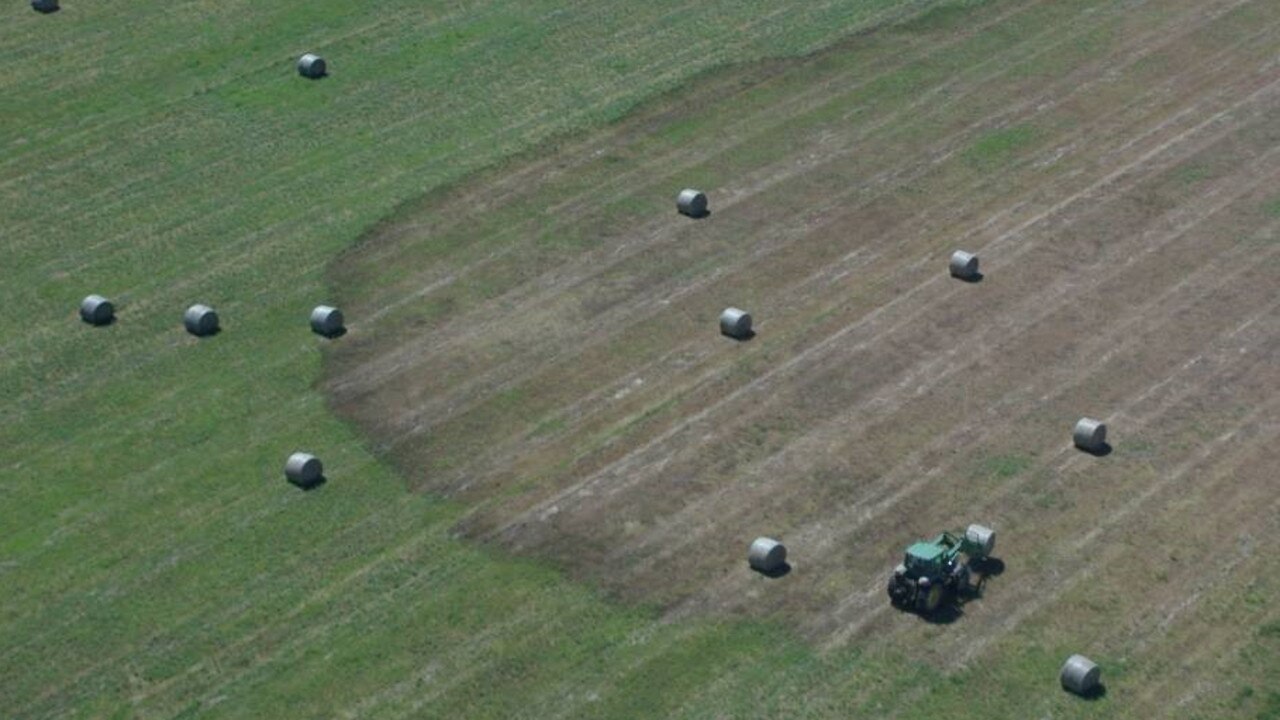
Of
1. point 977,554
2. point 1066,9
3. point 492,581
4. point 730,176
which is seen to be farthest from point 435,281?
point 1066,9

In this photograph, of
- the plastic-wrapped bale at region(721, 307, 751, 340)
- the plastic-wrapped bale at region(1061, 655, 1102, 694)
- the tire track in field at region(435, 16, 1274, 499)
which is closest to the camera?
the plastic-wrapped bale at region(1061, 655, 1102, 694)

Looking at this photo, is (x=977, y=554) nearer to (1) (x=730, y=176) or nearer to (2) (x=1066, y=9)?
(1) (x=730, y=176)

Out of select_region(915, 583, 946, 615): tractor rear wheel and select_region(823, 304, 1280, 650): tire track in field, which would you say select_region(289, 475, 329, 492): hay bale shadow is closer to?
select_region(823, 304, 1280, 650): tire track in field

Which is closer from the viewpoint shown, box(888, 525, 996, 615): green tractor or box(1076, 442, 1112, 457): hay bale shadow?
box(888, 525, 996, 615): green tractor

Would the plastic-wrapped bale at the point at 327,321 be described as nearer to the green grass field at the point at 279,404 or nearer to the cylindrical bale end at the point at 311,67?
the green grass field at the point at 279,404

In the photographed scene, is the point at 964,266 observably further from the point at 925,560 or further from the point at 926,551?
the point at 925,560

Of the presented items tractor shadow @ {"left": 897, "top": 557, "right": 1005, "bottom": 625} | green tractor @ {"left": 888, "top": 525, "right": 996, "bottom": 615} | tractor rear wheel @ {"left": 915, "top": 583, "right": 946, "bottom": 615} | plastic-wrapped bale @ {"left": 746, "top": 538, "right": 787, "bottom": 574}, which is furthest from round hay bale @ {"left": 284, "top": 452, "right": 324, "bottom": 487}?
tractor rear wheel @ {"left": 915, "top": 583, "right": 946, "bottom": 615}

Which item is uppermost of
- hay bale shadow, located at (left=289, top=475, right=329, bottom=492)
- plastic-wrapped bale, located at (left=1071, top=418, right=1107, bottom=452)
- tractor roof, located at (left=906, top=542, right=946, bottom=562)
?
tractor roof, located at (left=906, top=542, right=946, bottom=562)
